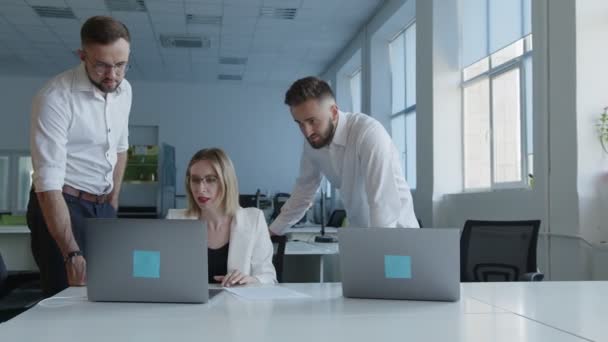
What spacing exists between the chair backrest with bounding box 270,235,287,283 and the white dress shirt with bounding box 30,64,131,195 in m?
0.72

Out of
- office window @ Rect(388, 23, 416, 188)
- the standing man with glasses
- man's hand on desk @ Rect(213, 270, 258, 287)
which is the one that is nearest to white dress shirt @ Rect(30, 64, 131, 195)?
the standing man with glasses

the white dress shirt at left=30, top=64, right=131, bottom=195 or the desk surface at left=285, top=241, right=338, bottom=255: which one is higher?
the white dress shirt at left=30, top=64, right=131, bottom=195

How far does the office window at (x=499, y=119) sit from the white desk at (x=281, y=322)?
295 cm

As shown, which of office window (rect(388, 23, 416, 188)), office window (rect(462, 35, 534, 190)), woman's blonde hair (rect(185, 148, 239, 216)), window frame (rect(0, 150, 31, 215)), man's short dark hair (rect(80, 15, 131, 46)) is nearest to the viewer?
man's short dark hair (rect(80, 15, 131, 46))

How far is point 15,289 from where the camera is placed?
2.67 meters

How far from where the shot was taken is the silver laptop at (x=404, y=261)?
162 centimetres

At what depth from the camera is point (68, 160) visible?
2174 millimetres

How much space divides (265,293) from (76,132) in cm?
90

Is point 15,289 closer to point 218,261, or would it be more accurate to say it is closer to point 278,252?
point 218,261

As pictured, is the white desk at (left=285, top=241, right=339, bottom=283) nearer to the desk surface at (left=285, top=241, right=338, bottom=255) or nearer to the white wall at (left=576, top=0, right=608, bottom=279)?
the desk surface at (left=285, top=241, right=338, bottom=255)

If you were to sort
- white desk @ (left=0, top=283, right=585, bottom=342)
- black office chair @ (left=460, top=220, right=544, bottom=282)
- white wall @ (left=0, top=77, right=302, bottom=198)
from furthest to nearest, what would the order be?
white wall @ (left=0, top=77, right=302, bottom=198) → black office chair @ (left=460, top=220, right=544, bottom=282) → white desk @ (left=0, top=283, right=585, bottom=342)

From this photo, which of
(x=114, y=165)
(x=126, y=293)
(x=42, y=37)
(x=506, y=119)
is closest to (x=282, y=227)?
(x=114, y=165)

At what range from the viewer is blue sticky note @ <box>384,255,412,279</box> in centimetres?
164

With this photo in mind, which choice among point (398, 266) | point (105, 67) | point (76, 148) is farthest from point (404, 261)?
point (76, 148)
